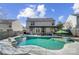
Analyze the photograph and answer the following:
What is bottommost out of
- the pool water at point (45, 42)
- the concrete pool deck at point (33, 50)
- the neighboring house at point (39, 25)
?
the concrete pool deck at point (33, 50)

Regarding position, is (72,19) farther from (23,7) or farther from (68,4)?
(23,7)

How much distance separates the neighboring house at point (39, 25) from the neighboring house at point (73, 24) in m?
0.26

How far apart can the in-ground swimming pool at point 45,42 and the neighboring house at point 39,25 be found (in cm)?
12

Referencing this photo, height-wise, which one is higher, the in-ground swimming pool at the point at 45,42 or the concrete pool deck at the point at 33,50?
the in-ground swimming pool at the point at 45,42

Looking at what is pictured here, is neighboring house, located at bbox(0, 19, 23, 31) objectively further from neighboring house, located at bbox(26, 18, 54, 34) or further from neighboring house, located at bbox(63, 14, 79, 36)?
neighboring house, located at bbox(63, 14, 79, 36)

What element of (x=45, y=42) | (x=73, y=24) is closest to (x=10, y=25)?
(x=45, y=42)

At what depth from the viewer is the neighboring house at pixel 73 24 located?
375cm

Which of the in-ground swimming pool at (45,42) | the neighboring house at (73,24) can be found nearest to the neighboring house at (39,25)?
the in-ground swimming pool at (45,42)

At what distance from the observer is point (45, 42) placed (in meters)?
3.74

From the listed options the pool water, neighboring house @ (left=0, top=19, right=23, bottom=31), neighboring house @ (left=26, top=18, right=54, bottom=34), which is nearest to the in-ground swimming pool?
the pool water

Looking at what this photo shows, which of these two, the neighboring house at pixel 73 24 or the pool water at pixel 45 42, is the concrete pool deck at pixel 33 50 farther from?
the neighboring house at pixel 73 24

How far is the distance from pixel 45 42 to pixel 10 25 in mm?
669

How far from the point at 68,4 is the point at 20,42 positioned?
1032 millimetres

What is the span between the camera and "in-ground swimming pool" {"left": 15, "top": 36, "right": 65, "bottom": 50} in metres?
3.74
